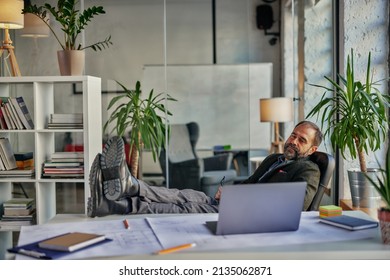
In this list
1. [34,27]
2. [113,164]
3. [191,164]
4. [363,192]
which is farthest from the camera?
[191,164]

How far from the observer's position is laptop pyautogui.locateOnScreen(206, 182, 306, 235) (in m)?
2.36

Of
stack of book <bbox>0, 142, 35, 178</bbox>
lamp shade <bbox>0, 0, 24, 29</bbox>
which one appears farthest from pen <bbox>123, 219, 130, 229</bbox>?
lamp shade <bbox>0, 0, 24, 29</bbox>

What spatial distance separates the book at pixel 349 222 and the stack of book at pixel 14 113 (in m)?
2.57

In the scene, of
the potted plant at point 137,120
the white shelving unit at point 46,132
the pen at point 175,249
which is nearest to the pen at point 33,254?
the pen at point 175,249

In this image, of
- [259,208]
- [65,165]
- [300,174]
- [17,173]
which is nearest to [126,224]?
[259,208]

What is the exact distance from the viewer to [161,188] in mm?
3828

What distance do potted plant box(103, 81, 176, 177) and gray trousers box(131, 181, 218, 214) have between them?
171cm

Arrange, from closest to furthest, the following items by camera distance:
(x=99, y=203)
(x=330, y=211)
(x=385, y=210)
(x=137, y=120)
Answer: (x=385, y=210) < (x=330, y=211) < (x=99, y=203) < (x=137, y=120)

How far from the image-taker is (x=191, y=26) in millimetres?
5703

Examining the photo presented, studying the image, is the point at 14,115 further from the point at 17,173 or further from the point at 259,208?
the point at 259,208

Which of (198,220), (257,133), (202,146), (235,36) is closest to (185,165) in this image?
(202,146)

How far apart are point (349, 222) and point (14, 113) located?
9.05 ft
